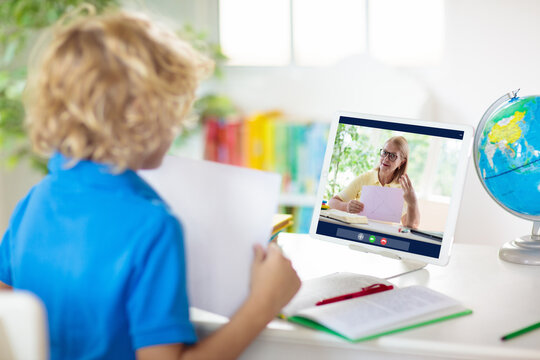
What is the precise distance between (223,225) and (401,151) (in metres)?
0.47

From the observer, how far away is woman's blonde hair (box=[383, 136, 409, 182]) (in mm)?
1352

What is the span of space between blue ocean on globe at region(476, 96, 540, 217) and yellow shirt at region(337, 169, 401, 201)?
0.85 feet

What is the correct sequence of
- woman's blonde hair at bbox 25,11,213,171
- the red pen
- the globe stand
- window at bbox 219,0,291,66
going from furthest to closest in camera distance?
window at bbox 219,0,291,66, the globe stand, the red pen, woman's blonde hair at bbox 25,11,213,171

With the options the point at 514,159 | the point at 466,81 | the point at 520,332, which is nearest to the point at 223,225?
the point at 520,332

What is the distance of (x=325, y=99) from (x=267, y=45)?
47 centimetres

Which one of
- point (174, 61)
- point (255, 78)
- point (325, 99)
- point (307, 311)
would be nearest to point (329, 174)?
point (307, 311)

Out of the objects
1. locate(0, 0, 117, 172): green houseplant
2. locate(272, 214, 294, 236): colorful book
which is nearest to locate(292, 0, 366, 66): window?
locate(0, 0, 117, 172): green houseplant

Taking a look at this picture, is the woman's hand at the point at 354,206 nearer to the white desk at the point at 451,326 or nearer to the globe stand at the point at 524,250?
the white desk at the point at 451,326

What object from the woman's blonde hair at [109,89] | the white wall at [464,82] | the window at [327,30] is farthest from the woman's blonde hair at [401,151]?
the window at [327,30]

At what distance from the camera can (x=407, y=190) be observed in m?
1.34

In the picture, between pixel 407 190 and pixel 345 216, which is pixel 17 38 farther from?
pixel 407 190

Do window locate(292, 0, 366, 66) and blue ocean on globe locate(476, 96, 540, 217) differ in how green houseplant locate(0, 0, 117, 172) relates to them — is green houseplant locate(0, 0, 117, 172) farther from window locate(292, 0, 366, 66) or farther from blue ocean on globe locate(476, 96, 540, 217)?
blue ocean on globe locate(476, 96, 540, 217)

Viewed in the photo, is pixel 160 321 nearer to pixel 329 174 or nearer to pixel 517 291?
pixel 329 174

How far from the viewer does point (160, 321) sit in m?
0.89
